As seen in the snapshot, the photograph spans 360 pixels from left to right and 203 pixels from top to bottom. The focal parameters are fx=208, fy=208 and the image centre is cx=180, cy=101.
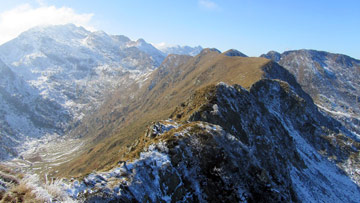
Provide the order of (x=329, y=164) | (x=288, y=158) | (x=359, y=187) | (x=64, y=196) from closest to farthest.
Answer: (x=64, y=196) < (x=288, y=158) < (x=359, y=187) < (x=329, y=164)

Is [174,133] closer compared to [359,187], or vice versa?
[174,133]

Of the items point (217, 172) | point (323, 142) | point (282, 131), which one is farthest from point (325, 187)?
point (217, 172)

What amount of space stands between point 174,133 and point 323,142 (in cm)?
9070

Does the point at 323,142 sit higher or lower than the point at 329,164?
higher

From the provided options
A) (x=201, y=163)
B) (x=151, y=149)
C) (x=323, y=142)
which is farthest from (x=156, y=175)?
(x=323, y=142)

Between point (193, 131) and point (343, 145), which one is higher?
point (193, 131)

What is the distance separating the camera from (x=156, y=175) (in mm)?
20250

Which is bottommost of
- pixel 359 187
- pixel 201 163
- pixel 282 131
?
pixel 359 187

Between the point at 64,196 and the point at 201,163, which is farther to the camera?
the point at 201,163

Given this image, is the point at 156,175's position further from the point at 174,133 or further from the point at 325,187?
the point at 325,187

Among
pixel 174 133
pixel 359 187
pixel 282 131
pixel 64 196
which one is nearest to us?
pixel 64 196

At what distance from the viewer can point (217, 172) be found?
875 inches

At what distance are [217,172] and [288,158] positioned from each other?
165 ft

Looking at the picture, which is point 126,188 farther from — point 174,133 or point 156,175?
point 174,133
